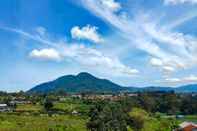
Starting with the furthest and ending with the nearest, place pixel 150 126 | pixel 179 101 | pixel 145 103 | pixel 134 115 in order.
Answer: pixel 179 101 → pixel 145 103 → pixel 150 126 → pixel 134 115

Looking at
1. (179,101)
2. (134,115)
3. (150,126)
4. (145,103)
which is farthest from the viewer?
(179,101)

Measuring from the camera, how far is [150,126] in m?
82.6

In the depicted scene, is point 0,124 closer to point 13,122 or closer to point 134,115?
point 13,122

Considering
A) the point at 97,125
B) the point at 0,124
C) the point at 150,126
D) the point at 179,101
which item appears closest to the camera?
the point at 97,125

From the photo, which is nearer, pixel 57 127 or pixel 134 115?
pixel 57 127

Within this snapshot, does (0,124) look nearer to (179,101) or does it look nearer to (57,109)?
(57,109)

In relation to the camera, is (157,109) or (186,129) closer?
(186,129)

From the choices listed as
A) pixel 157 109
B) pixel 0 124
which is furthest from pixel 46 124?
pixel 157 109

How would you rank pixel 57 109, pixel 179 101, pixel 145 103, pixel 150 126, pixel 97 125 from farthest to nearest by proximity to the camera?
pixel 179 101 → pixel 145 103 → pixel 57 109 → pixel 150 126 → pixel 97 125

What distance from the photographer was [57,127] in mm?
63531

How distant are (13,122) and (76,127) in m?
11.7

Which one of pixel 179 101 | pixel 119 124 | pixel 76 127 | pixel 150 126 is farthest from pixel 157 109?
pixel 119 124

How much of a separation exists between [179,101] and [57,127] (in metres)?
94.9

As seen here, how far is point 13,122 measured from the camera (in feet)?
220
